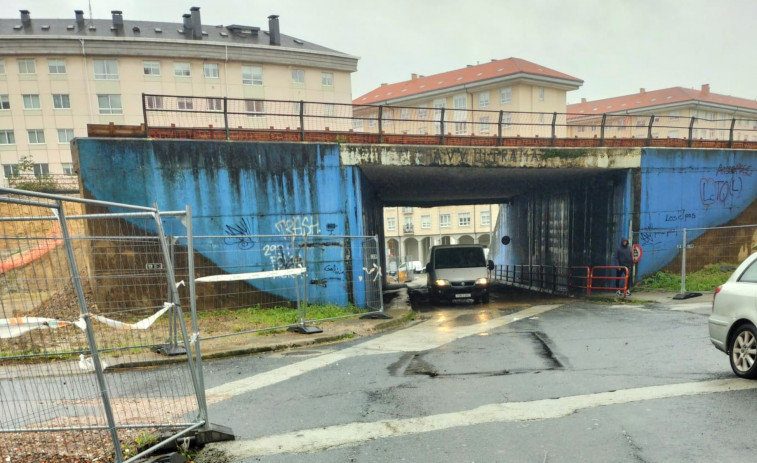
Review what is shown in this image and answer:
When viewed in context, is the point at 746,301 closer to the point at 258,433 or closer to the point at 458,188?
the point at 258,433

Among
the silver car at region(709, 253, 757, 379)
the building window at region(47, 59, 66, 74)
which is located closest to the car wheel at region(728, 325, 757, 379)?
the silver car at region(709, 253, 757, 379)

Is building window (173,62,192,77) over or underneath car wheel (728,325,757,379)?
over

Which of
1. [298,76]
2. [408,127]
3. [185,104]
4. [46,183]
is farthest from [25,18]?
[408,127]

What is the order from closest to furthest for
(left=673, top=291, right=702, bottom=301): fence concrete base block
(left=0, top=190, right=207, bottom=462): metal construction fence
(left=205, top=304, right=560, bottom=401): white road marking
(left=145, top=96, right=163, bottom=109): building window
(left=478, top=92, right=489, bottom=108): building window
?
1. (left=0, top=190, right=207, bottom=462): metal construction fence
2. (left=205, top=304, right=560, bottom=401): white road marking
3. (left=145, top=96, right=163, bottom=109): building window
4. (left=673, top=291, right=702, bottom=301): fence concrete base block
5. (left=478, top=92, right=489, bottom=108): building window

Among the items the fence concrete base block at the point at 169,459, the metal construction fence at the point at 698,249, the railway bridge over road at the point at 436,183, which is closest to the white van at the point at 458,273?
the railway bridge over road at the point at 436,183

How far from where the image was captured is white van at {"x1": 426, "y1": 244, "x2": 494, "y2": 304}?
538 inches

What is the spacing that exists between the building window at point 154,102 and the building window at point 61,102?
32.5 meters

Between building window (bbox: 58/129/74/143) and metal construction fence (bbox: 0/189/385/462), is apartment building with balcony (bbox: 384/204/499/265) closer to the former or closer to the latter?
building window (bbox: 58/129/74/143)

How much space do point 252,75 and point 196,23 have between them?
812 cm

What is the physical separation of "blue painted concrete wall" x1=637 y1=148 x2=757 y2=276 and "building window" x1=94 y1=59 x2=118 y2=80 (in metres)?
38.7

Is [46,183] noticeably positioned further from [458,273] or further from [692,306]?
[692,306]

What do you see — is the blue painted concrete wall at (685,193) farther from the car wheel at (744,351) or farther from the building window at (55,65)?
the building window at (55,65)

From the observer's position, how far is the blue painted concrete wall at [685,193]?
46.9 ft

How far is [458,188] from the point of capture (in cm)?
1872
